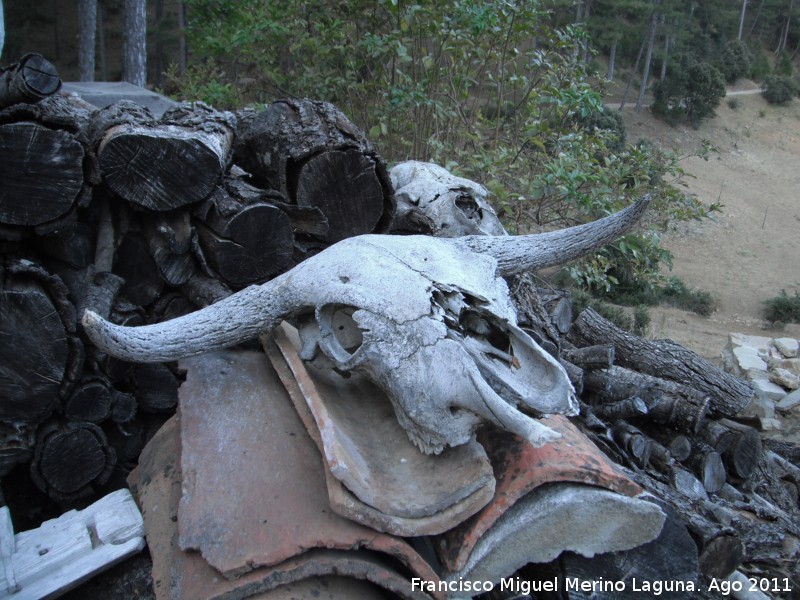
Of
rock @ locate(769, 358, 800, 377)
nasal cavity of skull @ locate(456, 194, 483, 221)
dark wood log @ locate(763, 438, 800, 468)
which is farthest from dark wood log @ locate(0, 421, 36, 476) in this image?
rock @ locate(769, 358, 800, 377)

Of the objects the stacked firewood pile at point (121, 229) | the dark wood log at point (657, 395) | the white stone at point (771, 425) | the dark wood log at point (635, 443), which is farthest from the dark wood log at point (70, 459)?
the white stone at point (771, 425)

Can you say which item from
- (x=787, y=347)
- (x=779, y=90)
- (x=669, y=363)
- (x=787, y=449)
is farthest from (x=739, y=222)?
(x=669, y=363)

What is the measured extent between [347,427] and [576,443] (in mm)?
819

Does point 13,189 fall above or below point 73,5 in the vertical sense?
above

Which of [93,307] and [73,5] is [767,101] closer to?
[73,5]

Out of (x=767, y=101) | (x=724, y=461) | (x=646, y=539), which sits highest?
(x=646, y=539)

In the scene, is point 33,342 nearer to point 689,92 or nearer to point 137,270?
point 137,270

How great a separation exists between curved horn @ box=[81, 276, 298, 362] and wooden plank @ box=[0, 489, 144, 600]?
627mm

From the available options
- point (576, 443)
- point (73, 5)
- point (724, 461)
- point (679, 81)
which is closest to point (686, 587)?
point (576, 443)

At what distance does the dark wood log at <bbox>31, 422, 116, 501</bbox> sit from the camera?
281cm

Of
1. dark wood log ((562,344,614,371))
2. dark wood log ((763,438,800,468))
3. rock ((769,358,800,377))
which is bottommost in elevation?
rock ((769,358,800,377))

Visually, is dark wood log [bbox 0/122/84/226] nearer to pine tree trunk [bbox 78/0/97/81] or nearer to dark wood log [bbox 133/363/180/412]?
dark wood log [bbox 133/363/180/412]

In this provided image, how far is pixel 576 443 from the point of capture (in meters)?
2.28

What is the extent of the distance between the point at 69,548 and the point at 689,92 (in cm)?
2646
